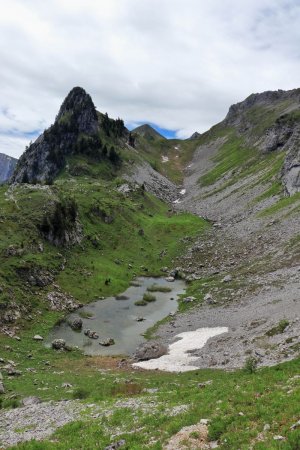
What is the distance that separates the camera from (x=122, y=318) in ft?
232

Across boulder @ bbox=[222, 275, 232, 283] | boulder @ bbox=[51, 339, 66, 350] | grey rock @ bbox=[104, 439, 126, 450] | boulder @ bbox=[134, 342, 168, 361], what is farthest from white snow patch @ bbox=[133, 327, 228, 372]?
grey rock @ bbox=[104, 439, 126, 450]

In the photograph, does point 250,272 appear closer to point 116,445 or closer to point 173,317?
point 173,317

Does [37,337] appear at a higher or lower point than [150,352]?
higher

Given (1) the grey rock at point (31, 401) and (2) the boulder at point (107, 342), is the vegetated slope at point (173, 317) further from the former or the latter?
(2) the boulder at point (107, 342)

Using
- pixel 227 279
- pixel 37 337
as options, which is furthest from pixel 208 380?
pixel 227 279

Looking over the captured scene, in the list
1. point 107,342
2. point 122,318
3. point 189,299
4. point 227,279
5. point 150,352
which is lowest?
point 107,342

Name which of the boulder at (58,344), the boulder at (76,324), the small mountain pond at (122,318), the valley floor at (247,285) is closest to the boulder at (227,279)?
the valley floor at (247,285)

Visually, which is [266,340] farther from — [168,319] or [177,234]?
[177,234]

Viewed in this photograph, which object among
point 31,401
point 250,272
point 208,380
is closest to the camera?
point 31,401

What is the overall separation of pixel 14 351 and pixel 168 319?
26.8m

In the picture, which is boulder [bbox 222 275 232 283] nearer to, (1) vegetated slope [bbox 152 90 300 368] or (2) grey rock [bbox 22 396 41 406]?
(1) vegetated slope [bbox 152 90 300 368]

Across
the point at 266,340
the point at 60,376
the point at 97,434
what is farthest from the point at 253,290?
the point at 97,434

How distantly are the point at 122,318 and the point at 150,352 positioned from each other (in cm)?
1768

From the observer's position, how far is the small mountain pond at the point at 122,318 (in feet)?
198
